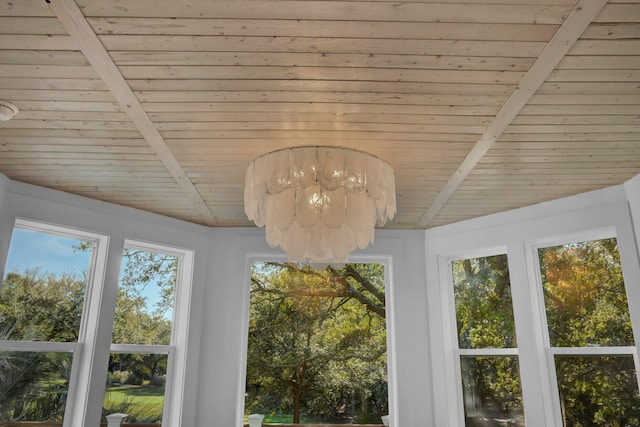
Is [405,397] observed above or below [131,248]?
below

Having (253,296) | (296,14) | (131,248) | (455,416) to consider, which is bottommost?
(455,416)

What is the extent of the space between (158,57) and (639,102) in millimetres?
1905

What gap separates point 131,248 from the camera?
3.37m

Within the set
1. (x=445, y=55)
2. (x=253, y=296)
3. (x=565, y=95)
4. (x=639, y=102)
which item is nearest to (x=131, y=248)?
(x=253, y=296)

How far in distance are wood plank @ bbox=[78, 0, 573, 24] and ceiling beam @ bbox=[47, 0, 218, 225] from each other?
0.06 m

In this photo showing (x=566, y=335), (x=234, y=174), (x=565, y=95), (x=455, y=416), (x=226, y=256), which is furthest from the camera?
(x=226, y=256)

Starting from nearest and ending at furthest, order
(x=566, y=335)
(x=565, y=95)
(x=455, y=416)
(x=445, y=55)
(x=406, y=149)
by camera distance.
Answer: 1. (x=445, y=55)
2. (x=565, y=95)
3. (x=406, y=149)
4. (x=566, y=335)
5. (x=455, y=416)

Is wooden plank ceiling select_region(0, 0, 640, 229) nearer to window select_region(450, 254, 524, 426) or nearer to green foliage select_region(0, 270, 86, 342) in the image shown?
green foliage select_region(0, 270, 86, 342)

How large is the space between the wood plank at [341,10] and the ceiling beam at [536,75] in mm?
49

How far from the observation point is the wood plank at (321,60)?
1.58 meters

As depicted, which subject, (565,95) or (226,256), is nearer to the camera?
(565,95)

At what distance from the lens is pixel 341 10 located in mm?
1367

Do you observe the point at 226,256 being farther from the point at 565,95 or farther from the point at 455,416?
the point at 565,95

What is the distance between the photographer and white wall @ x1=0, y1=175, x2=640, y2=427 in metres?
2.97
